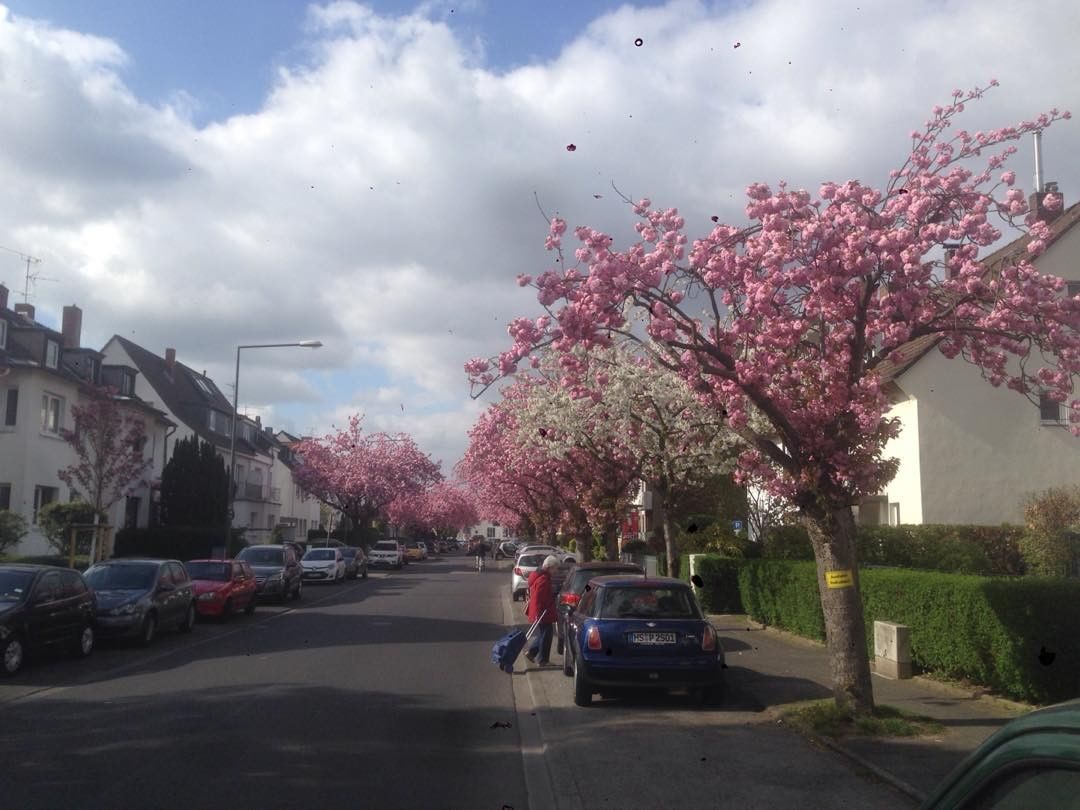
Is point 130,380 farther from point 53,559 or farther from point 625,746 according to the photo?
point 625,746

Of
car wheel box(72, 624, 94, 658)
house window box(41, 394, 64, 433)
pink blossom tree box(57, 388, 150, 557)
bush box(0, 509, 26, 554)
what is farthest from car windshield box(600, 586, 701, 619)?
house window box(41, 394, 64, 433)

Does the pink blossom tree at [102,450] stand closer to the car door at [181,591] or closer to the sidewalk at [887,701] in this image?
the car door at [181,591]

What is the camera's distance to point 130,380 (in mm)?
44156

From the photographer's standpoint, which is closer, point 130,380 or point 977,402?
point 977,402

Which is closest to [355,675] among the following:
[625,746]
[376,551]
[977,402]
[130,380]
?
[625,746]

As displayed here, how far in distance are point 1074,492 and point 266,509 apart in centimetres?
5792

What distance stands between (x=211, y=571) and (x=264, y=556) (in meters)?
6.85

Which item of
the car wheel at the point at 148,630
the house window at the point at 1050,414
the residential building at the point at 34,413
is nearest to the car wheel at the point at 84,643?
the car wheel at the point at 148,630

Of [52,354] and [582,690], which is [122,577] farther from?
[52,354]

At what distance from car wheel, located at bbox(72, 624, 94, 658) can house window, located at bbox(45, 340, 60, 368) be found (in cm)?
A: 2135

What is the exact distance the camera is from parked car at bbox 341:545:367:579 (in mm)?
42991

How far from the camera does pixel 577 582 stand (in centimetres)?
1675

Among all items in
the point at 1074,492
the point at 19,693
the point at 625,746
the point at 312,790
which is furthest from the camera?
the point at 1074,492

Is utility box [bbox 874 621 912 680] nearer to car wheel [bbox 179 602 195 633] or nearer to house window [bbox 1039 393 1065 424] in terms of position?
car wheel [bbox 179 602 195 633]
